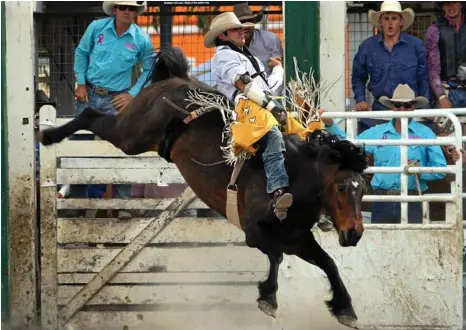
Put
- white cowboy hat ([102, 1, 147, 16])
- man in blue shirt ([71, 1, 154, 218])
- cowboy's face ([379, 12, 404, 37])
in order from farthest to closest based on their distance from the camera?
1. cowboy's face ([379, 12, 404, 37])
2. man in blue shirt ([71, 1, 154, 218])
3. white cowboy hat ([102, 1, 147, 16])

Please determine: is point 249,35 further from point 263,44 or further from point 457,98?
point 457,98

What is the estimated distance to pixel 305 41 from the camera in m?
9.41

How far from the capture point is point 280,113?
7719 mm

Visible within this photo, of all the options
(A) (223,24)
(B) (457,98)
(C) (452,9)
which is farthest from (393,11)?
(A) (223,24)

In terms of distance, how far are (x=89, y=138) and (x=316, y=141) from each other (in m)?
3.06

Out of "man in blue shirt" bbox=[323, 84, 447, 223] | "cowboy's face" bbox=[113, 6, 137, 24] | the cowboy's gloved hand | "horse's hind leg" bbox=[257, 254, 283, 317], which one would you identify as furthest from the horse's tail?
"horse's hind leg" bbox=[257, 254, 283, 317]

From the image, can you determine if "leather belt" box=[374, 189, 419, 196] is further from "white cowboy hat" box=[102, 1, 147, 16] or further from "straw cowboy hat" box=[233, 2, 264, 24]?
"white cowboy hat" box=[102, 1, 147, 16]

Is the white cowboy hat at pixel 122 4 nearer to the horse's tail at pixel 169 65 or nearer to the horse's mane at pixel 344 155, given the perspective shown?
the horse's tail at pixel 169 65

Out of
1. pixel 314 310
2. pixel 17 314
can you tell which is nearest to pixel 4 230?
pixel 17 314

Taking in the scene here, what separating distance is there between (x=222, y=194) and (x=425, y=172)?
1.83 m

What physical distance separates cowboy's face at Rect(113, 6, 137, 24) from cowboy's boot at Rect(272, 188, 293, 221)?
2.80 metres

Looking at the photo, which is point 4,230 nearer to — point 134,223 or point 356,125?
point 134,223

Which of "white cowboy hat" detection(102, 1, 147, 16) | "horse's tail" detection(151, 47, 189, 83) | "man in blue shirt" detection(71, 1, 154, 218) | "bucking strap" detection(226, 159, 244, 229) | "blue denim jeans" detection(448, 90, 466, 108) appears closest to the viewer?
"bucking strap" detection(226, 159, 244, 229)

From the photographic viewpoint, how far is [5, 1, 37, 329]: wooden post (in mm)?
9508
